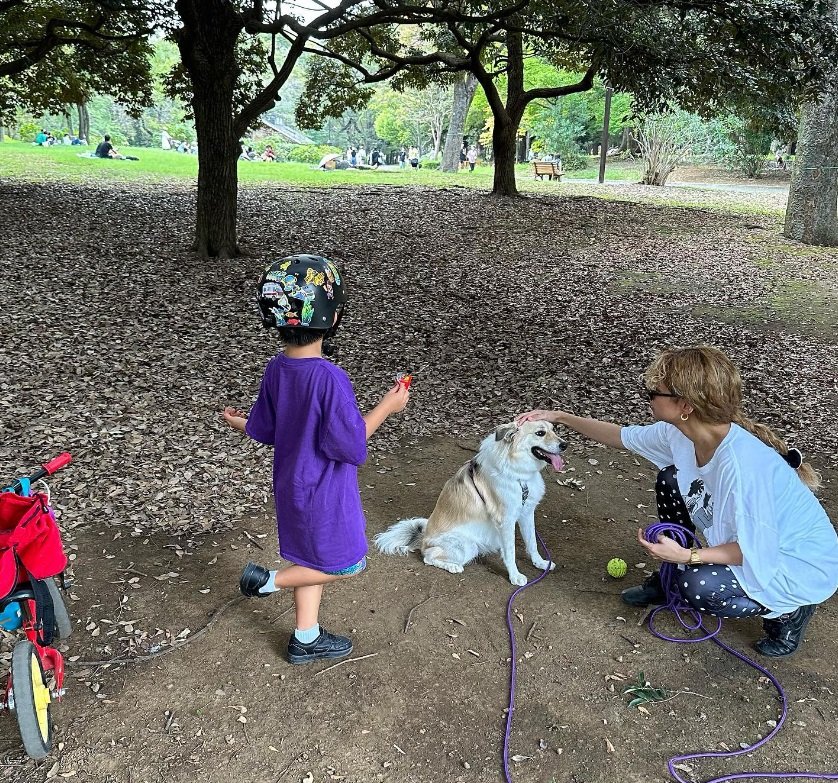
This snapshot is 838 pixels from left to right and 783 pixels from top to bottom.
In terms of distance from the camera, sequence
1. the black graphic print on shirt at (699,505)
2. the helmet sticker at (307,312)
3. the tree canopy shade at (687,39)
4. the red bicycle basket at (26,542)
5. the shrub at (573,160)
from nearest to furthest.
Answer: the red bicycle basket at (26,542) < the helmet sticker at (307,312) < the black graphic print on shirt at (699,505) < the tree canopy shade at (687,39) < the shrub at (573,160)

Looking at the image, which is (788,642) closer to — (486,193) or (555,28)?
(555,28)

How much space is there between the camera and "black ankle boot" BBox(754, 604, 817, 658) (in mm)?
3506

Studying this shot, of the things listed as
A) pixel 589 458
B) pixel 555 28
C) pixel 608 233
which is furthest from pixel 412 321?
pixel 608 233

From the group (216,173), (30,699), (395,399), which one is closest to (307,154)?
(216,173)

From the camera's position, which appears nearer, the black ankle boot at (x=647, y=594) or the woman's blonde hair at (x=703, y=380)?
the woman's blonde hair at (x=703, y=380)

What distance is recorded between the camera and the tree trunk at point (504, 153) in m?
18.0

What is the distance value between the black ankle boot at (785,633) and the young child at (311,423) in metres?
2.15

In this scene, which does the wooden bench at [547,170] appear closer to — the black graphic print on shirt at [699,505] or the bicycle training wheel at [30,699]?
the black graphic print on shirt at [699,505]

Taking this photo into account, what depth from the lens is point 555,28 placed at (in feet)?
38.7

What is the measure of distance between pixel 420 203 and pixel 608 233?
15.8 ft

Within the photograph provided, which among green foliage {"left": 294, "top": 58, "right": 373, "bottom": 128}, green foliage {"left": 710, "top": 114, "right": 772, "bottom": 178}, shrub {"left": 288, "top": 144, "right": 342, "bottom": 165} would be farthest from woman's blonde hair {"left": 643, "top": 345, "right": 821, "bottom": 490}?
shrub {"left": 288, "top": 144, "right": 342, "bottom": 165}

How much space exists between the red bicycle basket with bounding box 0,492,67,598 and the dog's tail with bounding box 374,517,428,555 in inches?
79.3

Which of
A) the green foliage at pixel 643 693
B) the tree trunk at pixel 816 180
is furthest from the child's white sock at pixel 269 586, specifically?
the tree trunk at pixel 816 180

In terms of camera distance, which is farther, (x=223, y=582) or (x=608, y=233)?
(x=608, y=233)
